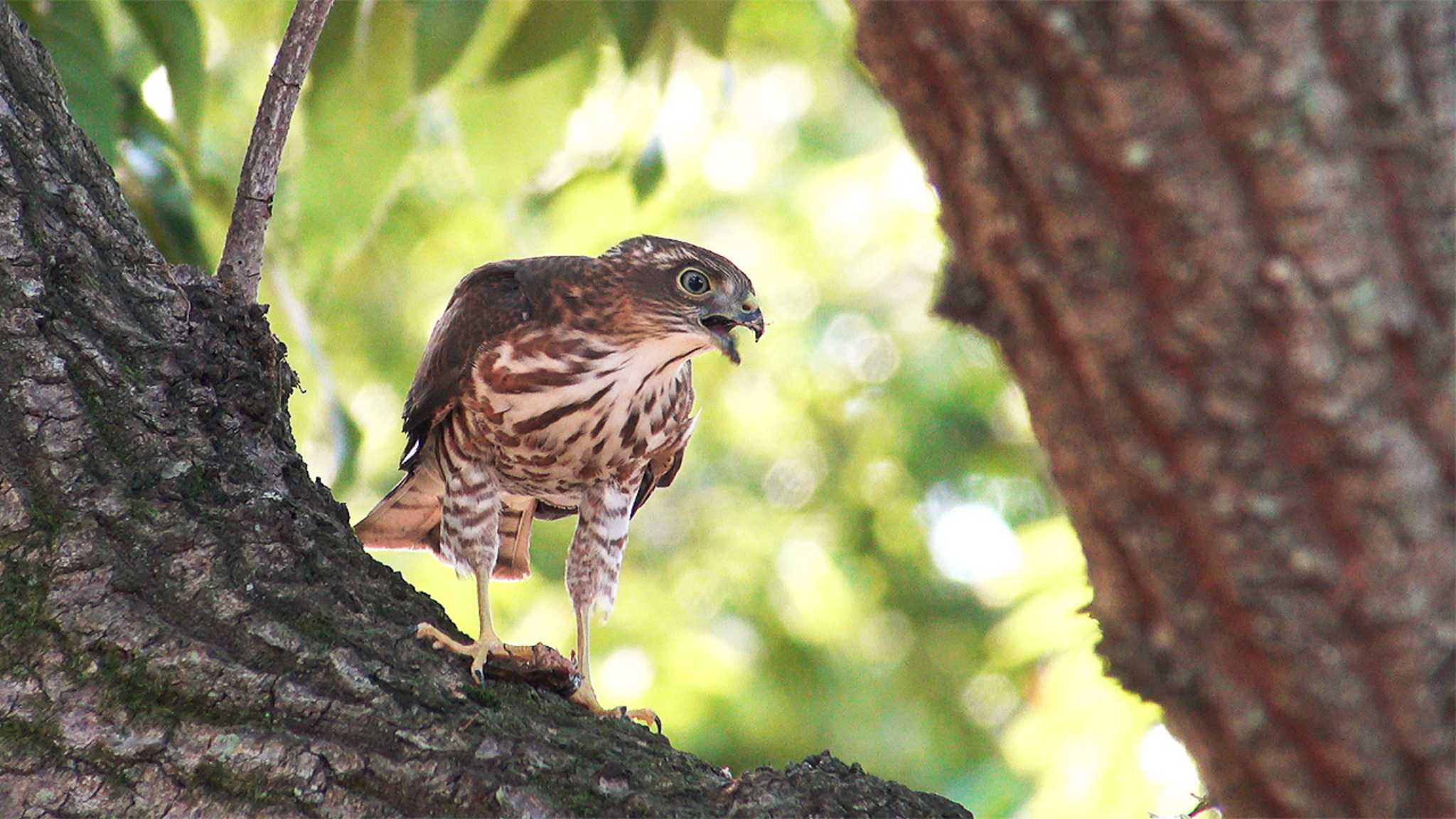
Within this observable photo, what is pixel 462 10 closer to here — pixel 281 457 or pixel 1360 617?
pixel 281 457

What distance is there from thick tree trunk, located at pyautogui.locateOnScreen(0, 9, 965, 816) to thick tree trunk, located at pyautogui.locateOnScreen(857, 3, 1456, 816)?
3.76ft

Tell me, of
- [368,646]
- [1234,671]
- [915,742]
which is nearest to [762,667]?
[915,742]

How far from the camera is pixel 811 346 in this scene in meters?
10.3

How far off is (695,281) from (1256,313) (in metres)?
2.89

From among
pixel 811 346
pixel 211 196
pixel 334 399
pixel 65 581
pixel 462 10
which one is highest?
pixel 811 346

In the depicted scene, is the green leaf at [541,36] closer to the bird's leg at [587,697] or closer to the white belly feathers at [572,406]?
the white belly feathers at [572,406]

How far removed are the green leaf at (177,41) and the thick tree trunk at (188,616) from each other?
122 cm

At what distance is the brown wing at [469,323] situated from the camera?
14.1 ft

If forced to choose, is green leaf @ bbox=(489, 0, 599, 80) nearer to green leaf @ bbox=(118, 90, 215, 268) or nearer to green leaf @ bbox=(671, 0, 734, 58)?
green leaf @ bbox=(671, 0, 734, 58)

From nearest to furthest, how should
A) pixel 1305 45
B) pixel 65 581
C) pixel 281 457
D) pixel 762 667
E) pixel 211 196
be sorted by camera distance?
pixel 1305 45 → pixel 65 581 → pixel 281 457 → pixel 211 196 → pixel 762 667

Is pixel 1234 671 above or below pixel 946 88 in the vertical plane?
below

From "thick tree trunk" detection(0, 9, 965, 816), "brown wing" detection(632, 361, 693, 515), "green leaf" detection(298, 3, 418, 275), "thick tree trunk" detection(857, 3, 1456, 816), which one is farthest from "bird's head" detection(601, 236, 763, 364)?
"thick tree trunk" detection(857, 3, 1456, 816)

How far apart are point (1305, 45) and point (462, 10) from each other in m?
2.77

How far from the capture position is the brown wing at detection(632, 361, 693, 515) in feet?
14.6
